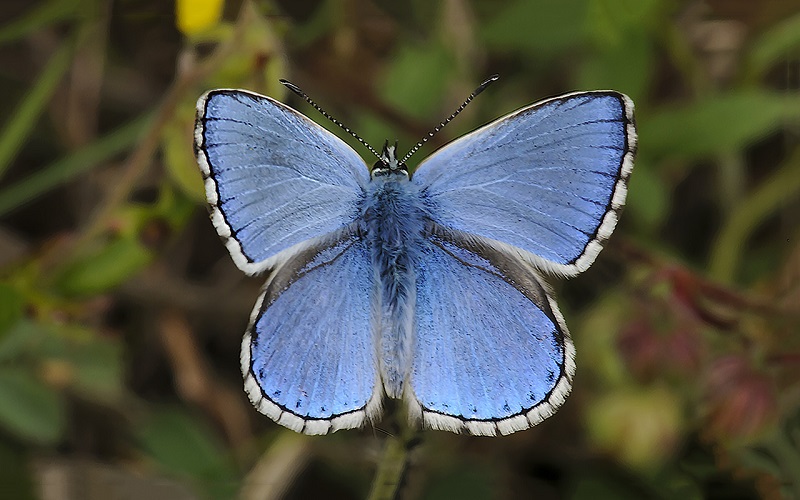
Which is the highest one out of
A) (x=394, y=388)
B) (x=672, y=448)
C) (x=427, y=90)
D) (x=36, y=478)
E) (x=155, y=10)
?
(x=155, y=10)

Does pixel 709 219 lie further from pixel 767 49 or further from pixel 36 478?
pixel 36 478

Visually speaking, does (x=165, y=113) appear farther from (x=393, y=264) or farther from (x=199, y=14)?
(x=393, y=264)

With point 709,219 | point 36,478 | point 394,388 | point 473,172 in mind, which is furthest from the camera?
point 709,219

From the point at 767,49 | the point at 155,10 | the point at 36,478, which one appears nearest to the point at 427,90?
the point at 155,10

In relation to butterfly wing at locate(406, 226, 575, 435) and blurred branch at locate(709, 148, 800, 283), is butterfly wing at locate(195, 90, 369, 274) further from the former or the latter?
blurred branch at locate(709, 148, 800, 283)

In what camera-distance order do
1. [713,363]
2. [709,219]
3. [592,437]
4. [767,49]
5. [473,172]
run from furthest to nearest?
1. [709,219]
2. [767,49]
3. [592,437]
4. [713,363]
5. [473,172]

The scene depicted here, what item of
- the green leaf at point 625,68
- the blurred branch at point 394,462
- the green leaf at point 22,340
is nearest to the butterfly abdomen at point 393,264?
the blurred branch at point 394,462

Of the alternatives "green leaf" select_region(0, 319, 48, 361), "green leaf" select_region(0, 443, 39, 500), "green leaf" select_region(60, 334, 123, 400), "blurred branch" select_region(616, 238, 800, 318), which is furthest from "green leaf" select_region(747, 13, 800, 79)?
"green leaf" select_region(0, 443, 39, 500)

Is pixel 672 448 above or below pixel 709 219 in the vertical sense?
below
